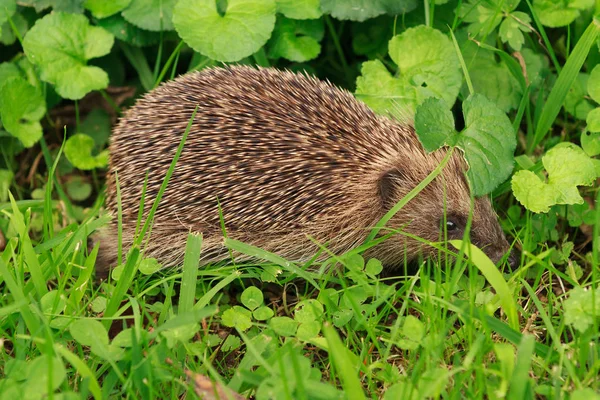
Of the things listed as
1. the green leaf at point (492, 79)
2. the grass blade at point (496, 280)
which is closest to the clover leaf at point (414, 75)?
the green leaf at point (492, 79)

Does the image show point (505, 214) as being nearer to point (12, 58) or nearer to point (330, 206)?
point (330, 206)

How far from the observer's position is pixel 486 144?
4371 millimetres

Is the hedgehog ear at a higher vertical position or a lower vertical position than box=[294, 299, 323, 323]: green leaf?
higher

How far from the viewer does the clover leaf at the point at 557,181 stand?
432 cm

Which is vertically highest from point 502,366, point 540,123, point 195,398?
point 540,123

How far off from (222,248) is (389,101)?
4.75 feet

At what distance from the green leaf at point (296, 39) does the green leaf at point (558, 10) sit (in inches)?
59.0

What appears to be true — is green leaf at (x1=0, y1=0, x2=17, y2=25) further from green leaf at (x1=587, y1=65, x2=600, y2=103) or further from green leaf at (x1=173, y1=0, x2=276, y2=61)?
green leaf at (x1=587, y1=65, x2=600, y2=103)

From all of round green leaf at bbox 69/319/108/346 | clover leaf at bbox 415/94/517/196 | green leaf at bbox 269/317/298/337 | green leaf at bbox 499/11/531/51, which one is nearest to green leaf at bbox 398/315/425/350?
green leaf at bbox 269/317/298/337

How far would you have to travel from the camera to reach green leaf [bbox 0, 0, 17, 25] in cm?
530

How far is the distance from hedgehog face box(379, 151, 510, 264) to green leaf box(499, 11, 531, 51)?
867mm

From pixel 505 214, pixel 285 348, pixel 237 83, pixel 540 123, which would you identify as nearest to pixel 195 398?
pixel 285 348

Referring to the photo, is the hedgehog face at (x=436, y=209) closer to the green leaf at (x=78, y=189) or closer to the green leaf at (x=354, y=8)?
the green leaf at (x=354, y=8)

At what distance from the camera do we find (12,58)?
19.6 ft
